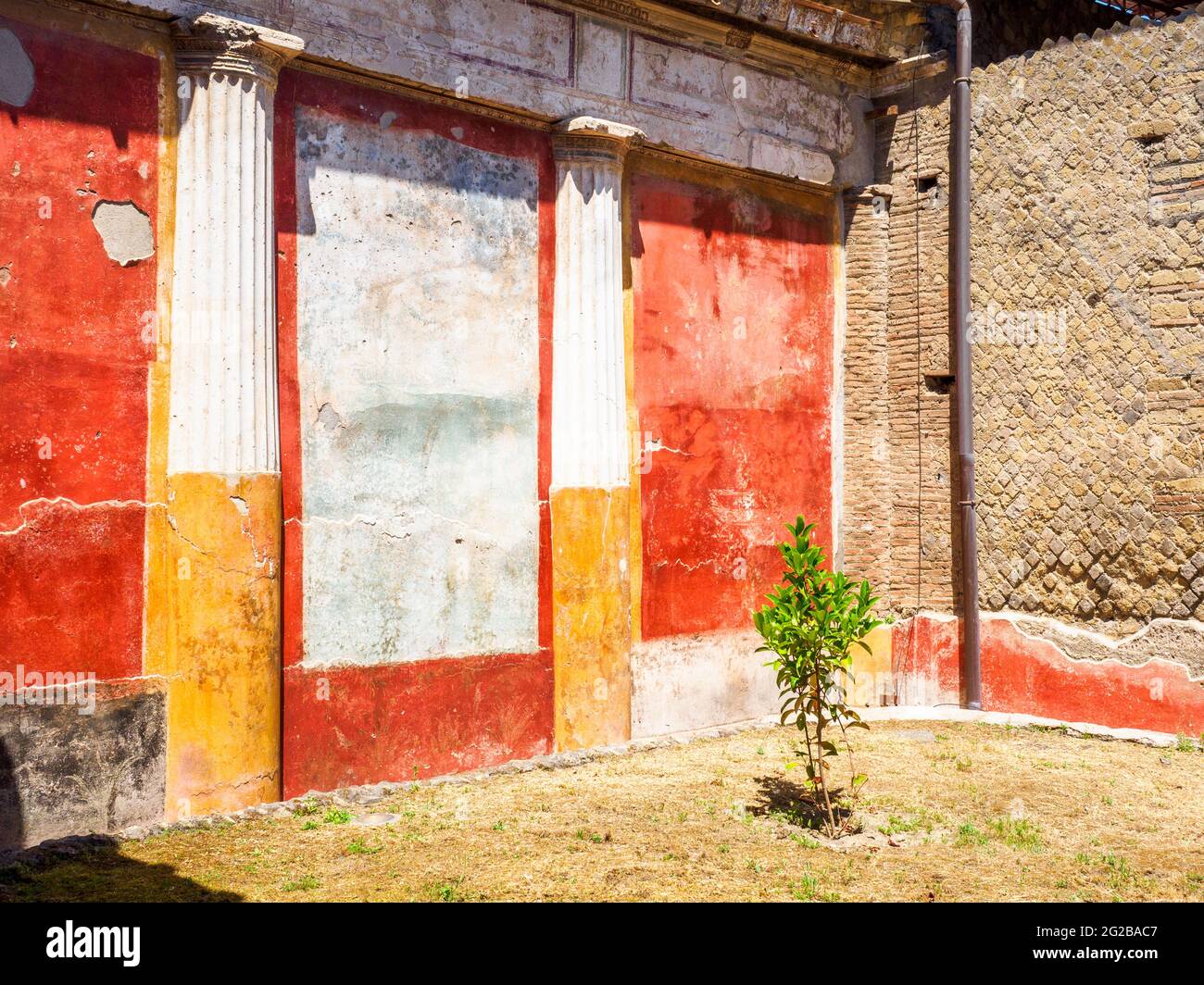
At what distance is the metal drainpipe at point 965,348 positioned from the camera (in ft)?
27.3

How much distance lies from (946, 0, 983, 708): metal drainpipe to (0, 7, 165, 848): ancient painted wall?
215 inches

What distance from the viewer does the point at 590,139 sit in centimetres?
727

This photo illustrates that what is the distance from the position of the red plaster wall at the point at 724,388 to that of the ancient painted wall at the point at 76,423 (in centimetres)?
330

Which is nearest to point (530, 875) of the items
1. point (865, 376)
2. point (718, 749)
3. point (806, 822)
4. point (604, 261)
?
point (806, 822)

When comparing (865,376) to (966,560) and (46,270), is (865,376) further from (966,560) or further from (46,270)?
(46,270)

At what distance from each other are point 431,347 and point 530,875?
10.2 feet

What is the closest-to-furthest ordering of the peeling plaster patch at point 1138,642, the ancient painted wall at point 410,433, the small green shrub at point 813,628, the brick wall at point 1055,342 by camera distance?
the small green shrub at point 813,628 < the ancient painted wall at point 410,433 < the peeling plaster patch at point 1138,642 < the brick wall at point 1055,342

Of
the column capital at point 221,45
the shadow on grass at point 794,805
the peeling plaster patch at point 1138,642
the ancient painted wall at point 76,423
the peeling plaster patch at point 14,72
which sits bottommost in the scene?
the shadow on grass at point 794,805

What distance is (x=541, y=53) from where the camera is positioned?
7.10 meters

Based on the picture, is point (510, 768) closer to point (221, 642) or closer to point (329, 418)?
point (221, 642)

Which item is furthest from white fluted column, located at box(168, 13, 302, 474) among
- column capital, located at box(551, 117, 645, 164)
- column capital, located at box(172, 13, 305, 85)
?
column capital, located at box(551, 117, 645, 164)
